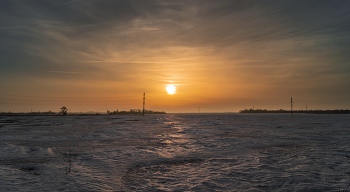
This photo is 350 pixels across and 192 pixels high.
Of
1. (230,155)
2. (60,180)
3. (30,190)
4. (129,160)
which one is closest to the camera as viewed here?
(30,190)

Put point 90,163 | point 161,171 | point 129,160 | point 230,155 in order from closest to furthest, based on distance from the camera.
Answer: point 161,171
point 90,163
point 129,160
point 230,155

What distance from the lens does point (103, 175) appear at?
930 centimetres

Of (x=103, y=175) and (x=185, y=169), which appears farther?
→ (x=185, y=169)

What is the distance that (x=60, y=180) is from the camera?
8.44 meters

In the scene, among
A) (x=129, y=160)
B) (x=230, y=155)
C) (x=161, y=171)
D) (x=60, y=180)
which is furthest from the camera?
(x=230, y=155)

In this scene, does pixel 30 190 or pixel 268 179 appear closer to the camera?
pixel 30 190

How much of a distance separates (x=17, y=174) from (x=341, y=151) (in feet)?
61.3

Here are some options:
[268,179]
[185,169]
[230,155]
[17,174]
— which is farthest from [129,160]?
[268,179]

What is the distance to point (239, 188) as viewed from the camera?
25.0 ft

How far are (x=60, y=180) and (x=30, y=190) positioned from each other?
116 cm

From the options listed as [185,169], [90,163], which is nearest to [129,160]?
[90,163]

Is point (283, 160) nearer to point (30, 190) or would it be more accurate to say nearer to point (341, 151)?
point (341, 151)

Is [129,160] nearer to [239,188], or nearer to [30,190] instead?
[30,190]

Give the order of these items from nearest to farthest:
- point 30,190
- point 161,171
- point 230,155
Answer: point 30,190 → point 161,171 → point 230,155
